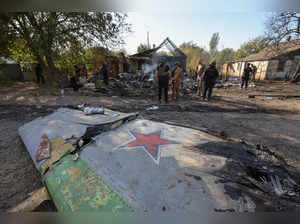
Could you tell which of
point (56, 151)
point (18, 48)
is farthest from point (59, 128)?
point (18, 48)

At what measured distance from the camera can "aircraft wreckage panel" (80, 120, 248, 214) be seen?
104cm

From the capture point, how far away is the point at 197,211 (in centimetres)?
100

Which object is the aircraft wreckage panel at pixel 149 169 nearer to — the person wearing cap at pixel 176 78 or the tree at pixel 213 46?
the person wearing cap at pixel 176 78

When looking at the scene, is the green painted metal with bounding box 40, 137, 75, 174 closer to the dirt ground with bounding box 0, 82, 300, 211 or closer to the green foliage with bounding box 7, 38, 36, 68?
the dirt ground with bounding box 0, 82, 300, 211

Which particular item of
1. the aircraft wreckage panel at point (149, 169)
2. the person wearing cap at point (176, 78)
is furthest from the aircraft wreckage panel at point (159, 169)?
the person wearing cap at point (176, 78)

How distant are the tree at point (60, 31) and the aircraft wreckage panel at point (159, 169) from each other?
799 cm

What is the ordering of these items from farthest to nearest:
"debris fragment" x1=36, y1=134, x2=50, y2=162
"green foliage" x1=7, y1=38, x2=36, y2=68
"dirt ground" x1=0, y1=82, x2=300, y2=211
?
1. "green foliage" x1=7, y1=38, x2=36, y2=68
2. "dirt ground" x1=0, y1=82, x2=300, y2=211
3. "debris fragment" x1=36, y1=134, x2=50, y2=162

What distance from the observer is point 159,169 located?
129 centimetres

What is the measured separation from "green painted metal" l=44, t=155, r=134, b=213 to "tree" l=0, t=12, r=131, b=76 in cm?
796

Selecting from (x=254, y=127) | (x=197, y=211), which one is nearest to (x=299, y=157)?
(x=254, y=127)

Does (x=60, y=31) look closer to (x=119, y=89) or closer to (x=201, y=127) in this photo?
(x=119, y=89)

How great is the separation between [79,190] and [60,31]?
10.0m

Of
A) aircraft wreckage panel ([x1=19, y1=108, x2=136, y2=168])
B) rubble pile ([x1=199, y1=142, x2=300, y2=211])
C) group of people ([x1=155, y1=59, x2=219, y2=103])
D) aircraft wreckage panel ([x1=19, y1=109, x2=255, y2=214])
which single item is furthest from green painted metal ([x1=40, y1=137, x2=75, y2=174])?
group of people ([x1=155, y1=59, x2=219, y2=103])

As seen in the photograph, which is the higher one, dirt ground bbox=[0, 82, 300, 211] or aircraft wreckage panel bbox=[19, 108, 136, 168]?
aircraft wreckage panel bbox=[19, 108, 136, 168]
